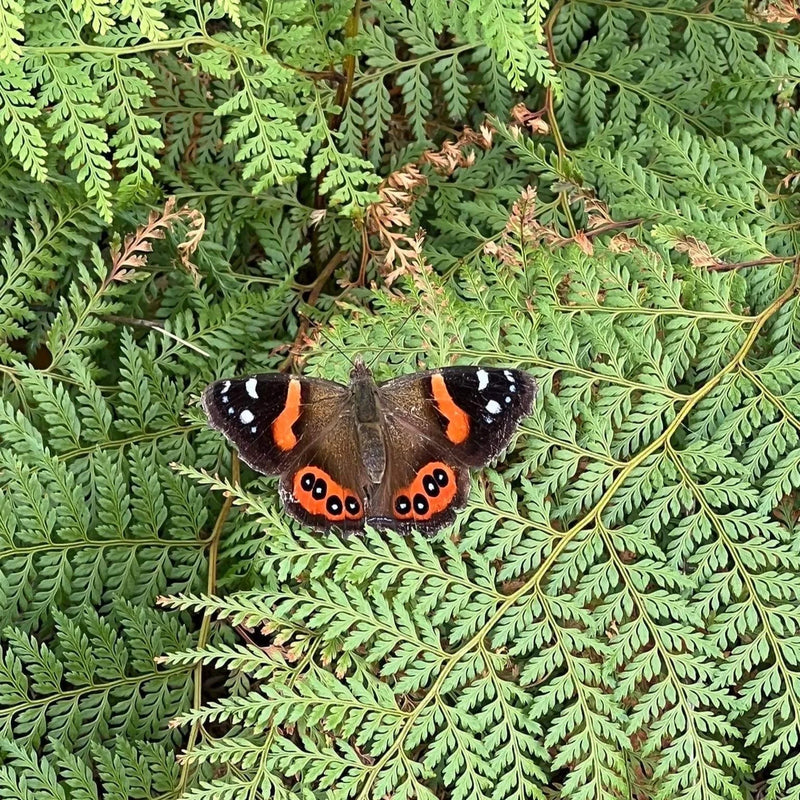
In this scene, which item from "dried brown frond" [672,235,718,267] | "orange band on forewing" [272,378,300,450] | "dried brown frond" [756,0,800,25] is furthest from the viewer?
"dried brown frond" [756,0,800,25]

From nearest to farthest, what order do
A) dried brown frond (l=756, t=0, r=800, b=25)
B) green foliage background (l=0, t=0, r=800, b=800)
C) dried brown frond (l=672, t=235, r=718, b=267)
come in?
1. green foliage background (l=0, t=0, r=800, b=800)
2. dried brown frond (l=672, t=235, r=718, b=267)
3. dried brown frond (l=756, t=0, r=800, b=25)

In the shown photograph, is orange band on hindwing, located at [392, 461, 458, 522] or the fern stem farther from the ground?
orange band on hindwing, located at [392, 461, 458, 522]

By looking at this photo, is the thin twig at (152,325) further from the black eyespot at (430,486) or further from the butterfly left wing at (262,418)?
the black eyespot at (430,486)

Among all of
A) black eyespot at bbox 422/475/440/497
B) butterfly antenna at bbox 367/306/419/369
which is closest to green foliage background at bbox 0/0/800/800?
butterfly antenna at bbox 367/306/419/369

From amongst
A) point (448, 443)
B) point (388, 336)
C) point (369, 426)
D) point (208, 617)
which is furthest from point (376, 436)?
point (208, 617)

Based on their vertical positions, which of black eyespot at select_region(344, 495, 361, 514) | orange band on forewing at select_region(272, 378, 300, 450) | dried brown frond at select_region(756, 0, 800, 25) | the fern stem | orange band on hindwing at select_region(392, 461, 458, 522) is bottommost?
the fern stem

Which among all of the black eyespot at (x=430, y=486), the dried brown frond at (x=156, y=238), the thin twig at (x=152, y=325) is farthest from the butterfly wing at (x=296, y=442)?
the dried brown frond at (x=156, y=238)

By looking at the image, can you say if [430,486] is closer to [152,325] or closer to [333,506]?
[333,506]

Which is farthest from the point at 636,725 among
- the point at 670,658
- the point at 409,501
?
the point at 409,501

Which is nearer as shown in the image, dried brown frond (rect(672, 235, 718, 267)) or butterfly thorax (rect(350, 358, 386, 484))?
butterfly thorax (rect(350, 358, 386, 484))

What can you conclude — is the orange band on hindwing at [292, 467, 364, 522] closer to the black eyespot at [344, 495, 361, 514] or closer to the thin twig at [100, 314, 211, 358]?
the black eyespot at [344, 495, 361, 514]
